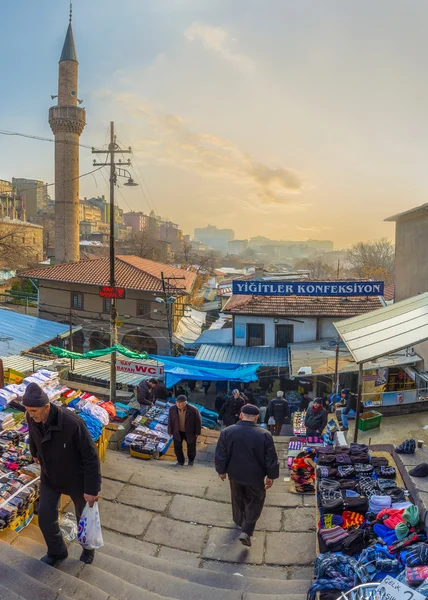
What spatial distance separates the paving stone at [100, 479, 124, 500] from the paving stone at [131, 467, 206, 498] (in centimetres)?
24

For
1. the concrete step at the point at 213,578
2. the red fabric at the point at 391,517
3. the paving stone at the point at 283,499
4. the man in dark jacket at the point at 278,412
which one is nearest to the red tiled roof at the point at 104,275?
the man in dark jacket at the point at 278,412

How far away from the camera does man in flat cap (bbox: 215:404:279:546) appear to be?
460 cm

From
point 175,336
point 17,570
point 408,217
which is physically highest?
point 408,217

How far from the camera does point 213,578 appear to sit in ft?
13.3

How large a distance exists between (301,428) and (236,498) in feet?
19.2

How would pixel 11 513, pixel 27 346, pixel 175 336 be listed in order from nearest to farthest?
pixel 11 513, pixel 27 346, pixel 175 336

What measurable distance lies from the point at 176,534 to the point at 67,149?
147 ft

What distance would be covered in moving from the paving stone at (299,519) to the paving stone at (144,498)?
60.4 inches

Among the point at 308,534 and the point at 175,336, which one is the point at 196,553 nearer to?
the point at 308,534

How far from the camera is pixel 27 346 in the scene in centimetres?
1841

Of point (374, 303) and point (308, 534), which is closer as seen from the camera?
point (308, 534)

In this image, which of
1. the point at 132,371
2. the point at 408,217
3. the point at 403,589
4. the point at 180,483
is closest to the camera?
the point at 403,589

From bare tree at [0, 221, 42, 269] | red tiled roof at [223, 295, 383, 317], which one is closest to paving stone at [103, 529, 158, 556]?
red tiled roof at [223, 295, 383, 317]

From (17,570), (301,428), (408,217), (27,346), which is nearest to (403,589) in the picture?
(17,570)
